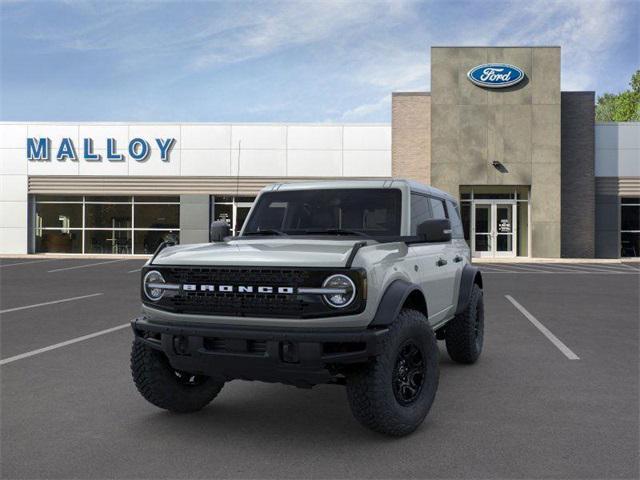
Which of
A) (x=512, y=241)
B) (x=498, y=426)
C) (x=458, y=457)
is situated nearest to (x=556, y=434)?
(x=498, y=426)

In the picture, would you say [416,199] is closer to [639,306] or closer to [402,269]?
[402,269]

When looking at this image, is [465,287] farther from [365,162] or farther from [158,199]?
[158,199]

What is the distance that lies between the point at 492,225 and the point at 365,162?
21.7 ft

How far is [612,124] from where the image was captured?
2816cm

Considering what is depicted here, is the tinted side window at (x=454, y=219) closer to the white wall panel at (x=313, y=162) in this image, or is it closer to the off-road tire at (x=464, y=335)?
the off-road tire at (x=464, y=335)

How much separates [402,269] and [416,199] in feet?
4.01

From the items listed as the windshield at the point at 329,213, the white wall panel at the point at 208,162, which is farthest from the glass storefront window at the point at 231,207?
the windshield at the point at 329,213

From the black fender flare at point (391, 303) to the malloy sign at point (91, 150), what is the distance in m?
26.0

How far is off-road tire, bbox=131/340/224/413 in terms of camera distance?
14.4 feet

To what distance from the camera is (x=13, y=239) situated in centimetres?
2920

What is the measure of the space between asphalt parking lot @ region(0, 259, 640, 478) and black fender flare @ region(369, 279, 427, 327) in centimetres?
84

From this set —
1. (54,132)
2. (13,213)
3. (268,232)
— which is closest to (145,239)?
(13,213)

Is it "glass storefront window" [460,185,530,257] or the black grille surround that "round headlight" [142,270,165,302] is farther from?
"glass storefront window" [460,185,530,257]

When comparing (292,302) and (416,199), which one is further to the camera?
(416,199)
